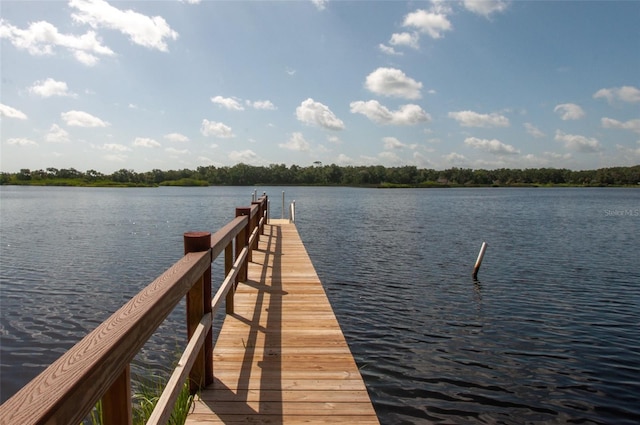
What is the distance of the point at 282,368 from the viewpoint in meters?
4.65

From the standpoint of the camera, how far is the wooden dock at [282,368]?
146 inches

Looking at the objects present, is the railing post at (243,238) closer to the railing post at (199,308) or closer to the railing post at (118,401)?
the railing post at (199,308)

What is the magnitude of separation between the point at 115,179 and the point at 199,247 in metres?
193

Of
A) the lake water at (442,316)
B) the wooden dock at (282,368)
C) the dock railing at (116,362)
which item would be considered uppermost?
the dock railing at (116,362)

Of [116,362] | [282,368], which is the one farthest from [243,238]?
[116,362]

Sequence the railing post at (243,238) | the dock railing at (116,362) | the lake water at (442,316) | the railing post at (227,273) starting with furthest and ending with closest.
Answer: the railing post at (243,238) → the lake water at (442,316) → the railing post at (227,273) → the dock railing at (116,362)

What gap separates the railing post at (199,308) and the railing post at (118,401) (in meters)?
1.65

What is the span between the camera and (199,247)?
3.85 metres

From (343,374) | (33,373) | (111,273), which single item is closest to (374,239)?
(111,273)

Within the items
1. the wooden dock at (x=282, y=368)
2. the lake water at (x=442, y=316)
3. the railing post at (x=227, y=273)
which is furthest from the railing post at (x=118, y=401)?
the lake water at (x=442, y=316)

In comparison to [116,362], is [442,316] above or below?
below

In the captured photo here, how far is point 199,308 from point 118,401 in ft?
5.85

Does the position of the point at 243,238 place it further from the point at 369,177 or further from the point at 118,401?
the point at 369,177

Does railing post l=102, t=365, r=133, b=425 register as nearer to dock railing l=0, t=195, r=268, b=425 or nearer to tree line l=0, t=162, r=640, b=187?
dock railing l=0, t=195, r=268, b=425
